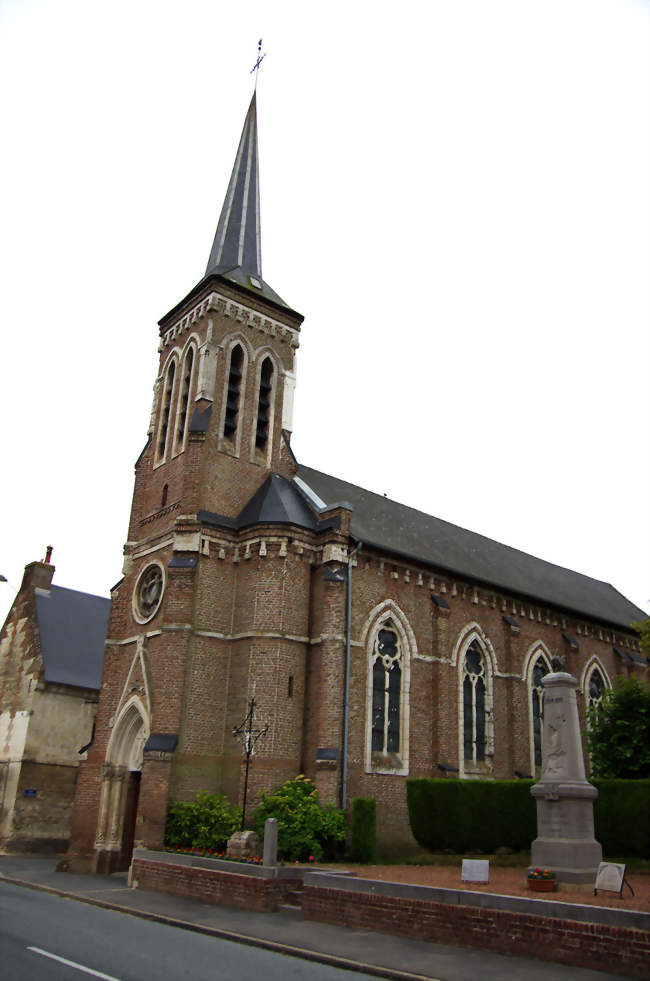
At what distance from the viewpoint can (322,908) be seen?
14688 mm

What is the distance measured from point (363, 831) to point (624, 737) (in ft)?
30.7

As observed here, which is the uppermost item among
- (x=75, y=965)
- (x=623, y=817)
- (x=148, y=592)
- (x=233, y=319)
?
(x=233, y=319)

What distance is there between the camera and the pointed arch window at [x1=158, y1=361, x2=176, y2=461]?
2931 centimetres

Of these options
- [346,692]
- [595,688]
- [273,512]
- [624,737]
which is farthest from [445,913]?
[595,688]

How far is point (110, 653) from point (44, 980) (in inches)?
717

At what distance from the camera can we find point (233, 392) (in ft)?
93.5

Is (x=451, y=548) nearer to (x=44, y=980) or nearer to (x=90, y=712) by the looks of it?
(x=90, y=712)

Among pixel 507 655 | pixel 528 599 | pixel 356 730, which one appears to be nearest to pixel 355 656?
pixel 356 730

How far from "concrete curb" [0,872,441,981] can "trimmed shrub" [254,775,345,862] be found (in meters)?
5.07

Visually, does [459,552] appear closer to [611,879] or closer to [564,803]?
[564,803]

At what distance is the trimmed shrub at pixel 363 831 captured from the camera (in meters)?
21.6

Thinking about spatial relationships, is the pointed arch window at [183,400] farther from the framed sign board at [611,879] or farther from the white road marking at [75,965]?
the framed sign board at [611,879]

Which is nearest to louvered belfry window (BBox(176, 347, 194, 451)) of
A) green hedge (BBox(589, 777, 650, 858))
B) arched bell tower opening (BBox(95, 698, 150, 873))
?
arched bell tower opening (BBox(95, 698, 150, 873))

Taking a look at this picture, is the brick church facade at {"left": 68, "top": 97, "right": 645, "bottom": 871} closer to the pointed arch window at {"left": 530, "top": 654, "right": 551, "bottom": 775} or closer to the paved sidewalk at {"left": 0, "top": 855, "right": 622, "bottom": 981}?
the pointed arch window at {"left": 530, "top": 654, "right": 551, "bottom": 775}
